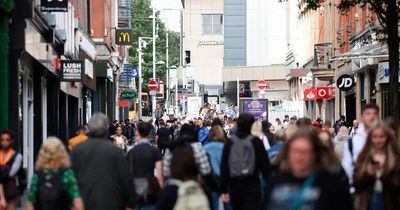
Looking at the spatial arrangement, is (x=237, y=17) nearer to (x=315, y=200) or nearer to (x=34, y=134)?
(x=34, y=134)

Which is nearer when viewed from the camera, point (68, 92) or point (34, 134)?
point (34, 134)

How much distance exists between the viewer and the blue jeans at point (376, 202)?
9594 millimetres

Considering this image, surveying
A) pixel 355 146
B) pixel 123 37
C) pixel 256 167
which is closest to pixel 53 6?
pixel 256 167

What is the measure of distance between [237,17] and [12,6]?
287ft

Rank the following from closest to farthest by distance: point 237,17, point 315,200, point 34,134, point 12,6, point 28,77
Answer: point 315,200 < point 12,6 < point 28,77 < point 34,134 < point 237,17

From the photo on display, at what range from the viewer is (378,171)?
31.7ft

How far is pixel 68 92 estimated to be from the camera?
3366 centimetres

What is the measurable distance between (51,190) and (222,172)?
299cm

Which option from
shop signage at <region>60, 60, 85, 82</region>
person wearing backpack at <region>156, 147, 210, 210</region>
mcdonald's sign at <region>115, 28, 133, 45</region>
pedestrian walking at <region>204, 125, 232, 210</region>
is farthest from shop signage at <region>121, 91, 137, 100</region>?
person wearing backpack at <region>156, 147, 210, 210</region>

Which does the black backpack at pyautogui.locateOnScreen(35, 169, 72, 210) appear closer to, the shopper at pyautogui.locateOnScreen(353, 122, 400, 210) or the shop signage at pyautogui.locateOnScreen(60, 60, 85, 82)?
the shopper at pyautogui.locateOnScreen(353, 122, 400, 210)

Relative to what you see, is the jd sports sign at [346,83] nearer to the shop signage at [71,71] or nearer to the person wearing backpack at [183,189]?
the shop signage at [71,71]

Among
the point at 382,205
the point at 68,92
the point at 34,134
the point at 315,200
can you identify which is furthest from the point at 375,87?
the point at 315,200

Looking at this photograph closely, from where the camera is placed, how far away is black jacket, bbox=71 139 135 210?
1103cm

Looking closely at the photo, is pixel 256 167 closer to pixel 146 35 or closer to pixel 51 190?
pixel 51 190
